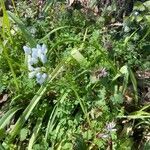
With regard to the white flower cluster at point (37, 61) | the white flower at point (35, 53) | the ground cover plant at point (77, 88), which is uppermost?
the white flower at point (35, 53)

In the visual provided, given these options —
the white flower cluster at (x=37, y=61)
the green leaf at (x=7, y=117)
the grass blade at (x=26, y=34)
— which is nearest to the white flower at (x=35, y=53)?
the white flower cluster at (x=37, y=61)

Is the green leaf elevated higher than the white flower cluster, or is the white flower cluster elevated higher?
the white flower cluster

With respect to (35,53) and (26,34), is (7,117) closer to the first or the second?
(35,53)

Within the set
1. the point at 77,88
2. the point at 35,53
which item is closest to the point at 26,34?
the point at 35,53

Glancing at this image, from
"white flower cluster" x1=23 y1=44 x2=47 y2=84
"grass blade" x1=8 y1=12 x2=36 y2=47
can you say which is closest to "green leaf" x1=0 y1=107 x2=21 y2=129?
"white flower cluster" x1=23 y1=44 x2=47 y2=84

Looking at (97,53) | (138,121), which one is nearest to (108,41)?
(97,53)

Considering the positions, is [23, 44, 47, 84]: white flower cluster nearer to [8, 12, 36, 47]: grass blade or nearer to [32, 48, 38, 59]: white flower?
[32, 48, 38, 59]: white flower

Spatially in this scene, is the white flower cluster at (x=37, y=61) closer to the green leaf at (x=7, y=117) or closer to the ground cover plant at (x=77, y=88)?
the ground cover plant at (x=77, y=88)

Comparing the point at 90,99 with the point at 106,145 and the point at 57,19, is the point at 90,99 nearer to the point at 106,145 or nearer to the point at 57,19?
the point at 106,145

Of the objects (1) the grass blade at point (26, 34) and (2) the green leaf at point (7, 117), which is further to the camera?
(1) the grass blade at point (26, 34)
